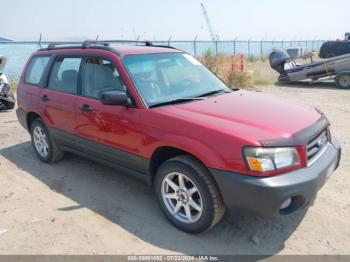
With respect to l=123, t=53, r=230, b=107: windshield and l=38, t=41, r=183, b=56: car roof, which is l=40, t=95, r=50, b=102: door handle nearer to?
l=38, t=41, r=183, b=56: car roof

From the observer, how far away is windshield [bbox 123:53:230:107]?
12.4 feet

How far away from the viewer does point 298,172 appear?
293 cm

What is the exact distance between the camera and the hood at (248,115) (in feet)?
9.83

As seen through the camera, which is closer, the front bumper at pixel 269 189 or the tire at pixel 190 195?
the front bumper at pixel 269 189

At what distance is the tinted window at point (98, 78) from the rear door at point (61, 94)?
0.65 feet

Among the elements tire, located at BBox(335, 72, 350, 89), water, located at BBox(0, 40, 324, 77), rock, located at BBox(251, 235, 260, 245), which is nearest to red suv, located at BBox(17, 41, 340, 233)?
rock, located at BBox(251, 235, 260, 245)

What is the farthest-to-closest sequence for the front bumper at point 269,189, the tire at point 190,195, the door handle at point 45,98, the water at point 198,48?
the water at point 198,48
the door handle at point 45,98
the tire at point 190,195
the front bumper at point 269,189

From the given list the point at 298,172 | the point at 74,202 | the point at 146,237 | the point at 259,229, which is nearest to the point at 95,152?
the point at 74,202

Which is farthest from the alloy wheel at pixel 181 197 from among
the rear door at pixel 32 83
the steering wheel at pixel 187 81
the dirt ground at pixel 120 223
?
the rear door at pixel 32 83

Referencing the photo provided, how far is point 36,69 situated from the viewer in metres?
5.45

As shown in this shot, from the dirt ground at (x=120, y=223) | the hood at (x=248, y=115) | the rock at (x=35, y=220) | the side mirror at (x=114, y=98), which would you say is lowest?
the dirt ground at (x=120, y=223)

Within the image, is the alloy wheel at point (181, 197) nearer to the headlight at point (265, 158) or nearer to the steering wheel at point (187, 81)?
the headlight at point (265, 158)

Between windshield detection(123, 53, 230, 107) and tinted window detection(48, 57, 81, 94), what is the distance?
Answer: 3.12ft

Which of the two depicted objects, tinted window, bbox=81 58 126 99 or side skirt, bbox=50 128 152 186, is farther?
tinted window, bbox=81 58 126 99
